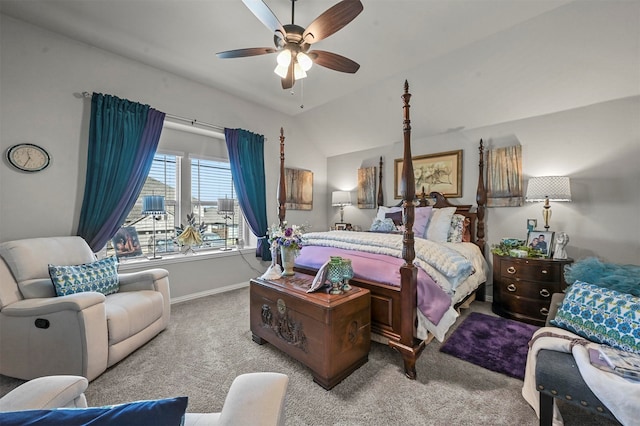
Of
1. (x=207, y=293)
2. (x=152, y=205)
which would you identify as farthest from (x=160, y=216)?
(x=207, y=293)

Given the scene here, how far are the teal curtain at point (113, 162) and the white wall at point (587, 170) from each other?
4.35 meters

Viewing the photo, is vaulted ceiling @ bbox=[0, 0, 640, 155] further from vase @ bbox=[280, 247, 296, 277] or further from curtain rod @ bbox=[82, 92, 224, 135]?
vase @ bbox=[280, 247, 296, 277]

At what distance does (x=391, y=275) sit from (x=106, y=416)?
185cm

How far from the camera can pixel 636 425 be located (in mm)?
1040

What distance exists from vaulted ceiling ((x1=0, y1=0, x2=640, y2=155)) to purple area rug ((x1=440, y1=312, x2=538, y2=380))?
2.52 metres

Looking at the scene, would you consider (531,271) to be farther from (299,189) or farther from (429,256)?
(299,189)

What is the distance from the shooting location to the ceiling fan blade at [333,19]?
5.21 feet

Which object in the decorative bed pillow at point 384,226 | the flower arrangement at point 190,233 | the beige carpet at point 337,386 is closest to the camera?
the beige carpet at point 337,386

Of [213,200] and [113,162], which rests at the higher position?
[113,162]

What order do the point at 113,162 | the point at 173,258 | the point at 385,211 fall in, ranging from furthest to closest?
the point at 385,211 → the point at 173,258 → the point at 113,162

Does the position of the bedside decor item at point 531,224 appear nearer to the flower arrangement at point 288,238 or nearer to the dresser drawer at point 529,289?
the dresser drawer at point 529,289

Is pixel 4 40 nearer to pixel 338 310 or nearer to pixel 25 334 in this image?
pixel 25 334

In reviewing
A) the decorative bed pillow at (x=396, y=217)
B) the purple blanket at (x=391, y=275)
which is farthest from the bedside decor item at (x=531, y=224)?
the purple blanket at (x=391, y=275)

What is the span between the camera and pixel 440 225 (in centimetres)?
330
